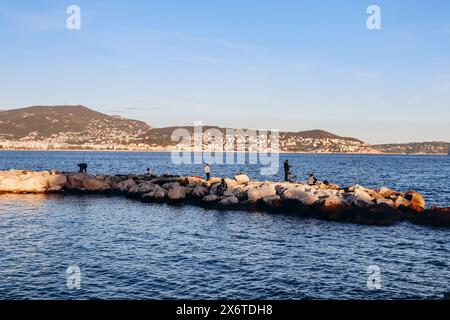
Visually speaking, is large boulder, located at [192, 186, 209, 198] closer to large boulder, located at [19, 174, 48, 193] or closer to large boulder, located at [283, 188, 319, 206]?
large boulder, located at [283, 188, 319, 206]

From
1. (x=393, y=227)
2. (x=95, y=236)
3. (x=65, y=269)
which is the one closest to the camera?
(x=65, y=269)

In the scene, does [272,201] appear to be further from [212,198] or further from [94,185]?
[94,185]

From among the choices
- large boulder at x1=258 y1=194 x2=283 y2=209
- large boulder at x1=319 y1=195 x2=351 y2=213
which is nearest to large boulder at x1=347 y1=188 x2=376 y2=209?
large boulder at x1=319 y1=195 x2=351 y2=213

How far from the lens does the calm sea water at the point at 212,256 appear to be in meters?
17.0

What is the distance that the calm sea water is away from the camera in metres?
17.0

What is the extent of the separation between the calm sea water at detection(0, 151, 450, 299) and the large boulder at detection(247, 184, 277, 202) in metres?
3.03

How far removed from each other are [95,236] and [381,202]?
72.6 feet

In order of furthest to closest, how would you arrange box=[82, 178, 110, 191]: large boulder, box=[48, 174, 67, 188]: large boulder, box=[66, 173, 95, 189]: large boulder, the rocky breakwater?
box=[66, 173, 95, 189]: large boulder, box=[48, 174, 67, 188]: large boulder, box=[82, 178, 110, 191]: large boulder, the rocky breakwater

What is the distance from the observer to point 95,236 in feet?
87.4

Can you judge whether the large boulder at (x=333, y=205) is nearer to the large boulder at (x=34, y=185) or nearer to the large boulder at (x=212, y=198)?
the large boulder at (x=212, y=198)
